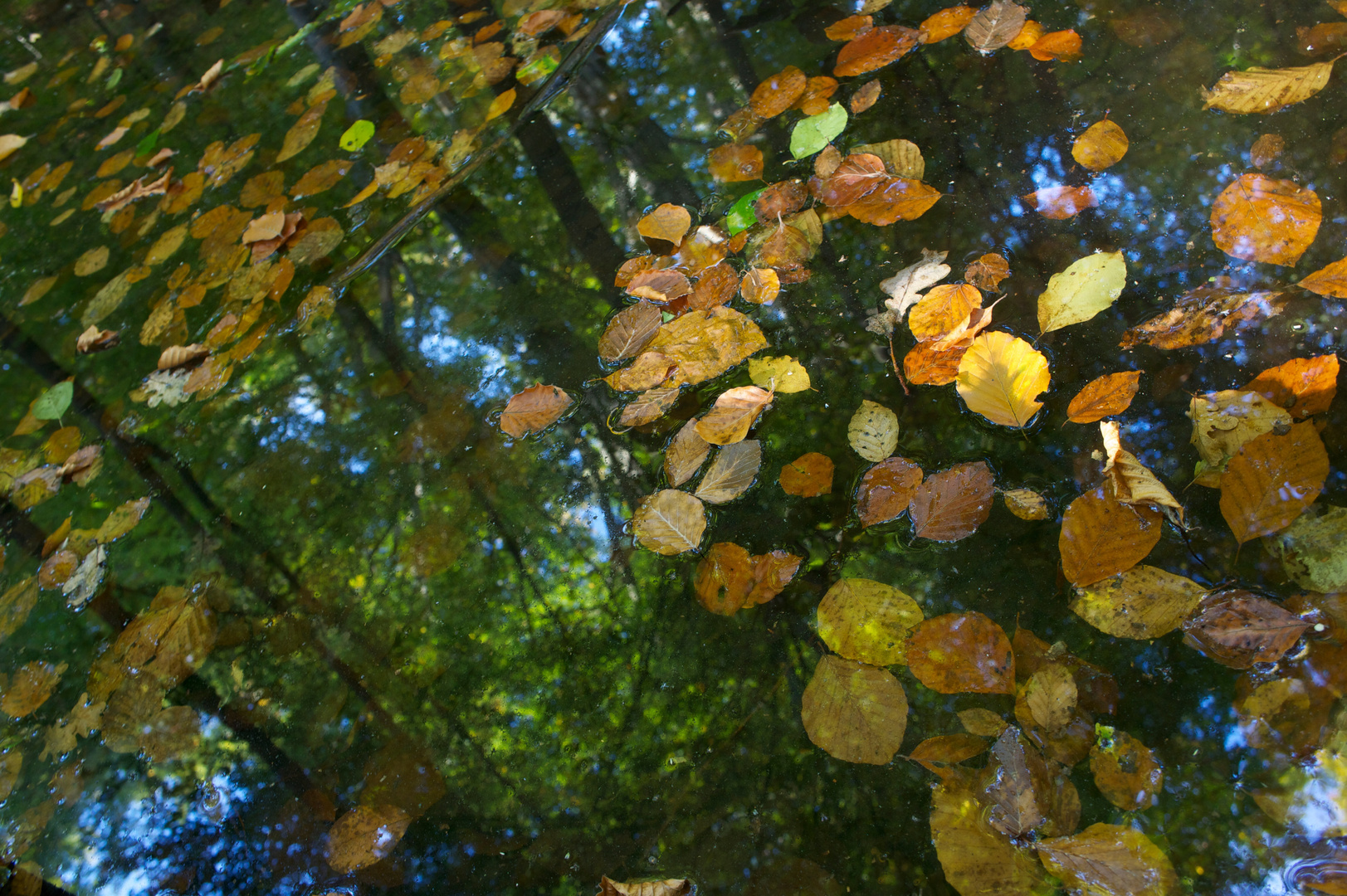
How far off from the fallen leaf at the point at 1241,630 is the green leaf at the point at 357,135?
2700 mm

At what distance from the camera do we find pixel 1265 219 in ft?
4.48

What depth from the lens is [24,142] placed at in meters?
3.49

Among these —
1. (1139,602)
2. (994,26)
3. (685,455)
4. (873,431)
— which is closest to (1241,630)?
(1139,602)

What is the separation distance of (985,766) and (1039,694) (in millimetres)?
137

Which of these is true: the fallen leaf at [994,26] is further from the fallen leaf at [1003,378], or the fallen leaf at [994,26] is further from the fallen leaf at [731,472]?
the fallen leaf at [731,472]

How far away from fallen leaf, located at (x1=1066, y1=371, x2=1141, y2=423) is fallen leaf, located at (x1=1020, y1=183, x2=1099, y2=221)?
437 mm

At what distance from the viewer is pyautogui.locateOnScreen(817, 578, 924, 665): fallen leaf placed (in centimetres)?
115

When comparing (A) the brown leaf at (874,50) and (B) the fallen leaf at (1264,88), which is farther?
(A) the brown leaf at (874,50)

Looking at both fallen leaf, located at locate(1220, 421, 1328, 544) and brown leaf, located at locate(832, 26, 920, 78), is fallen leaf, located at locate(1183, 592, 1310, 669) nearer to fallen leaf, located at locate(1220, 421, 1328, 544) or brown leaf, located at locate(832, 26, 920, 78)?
fallen leaf, located at locate(1220, 421, 1328, 544)

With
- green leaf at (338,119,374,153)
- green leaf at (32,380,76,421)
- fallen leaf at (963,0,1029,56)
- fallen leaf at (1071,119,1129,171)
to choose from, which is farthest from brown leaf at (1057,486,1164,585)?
Answer: green leaf at (32,380,76,421)

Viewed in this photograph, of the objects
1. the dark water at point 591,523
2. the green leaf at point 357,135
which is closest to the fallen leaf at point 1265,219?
the dark water at point 591,523

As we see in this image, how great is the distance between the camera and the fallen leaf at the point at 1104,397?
1256mm

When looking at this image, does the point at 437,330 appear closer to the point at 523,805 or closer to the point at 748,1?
the point at 523,805

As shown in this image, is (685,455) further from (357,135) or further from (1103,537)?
(357,135)
